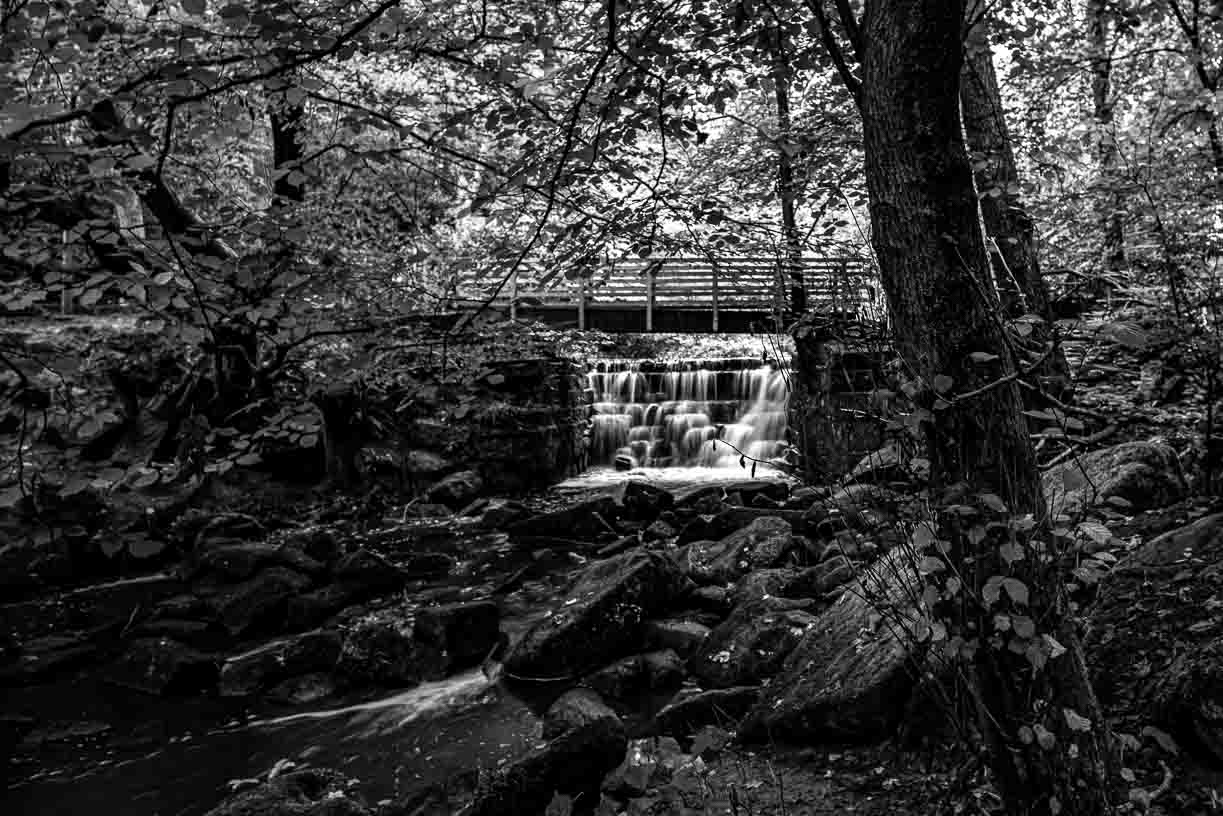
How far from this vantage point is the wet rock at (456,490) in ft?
44.5

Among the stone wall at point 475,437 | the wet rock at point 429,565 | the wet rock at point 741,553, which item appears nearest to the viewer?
the wet rock at point 741,553

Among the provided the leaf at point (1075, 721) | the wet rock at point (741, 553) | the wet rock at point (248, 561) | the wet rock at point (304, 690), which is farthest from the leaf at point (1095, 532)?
the wet rock at point (248, 561)

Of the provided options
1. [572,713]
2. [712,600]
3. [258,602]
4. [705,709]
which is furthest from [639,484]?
[705,709]

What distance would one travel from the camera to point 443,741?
5660mm

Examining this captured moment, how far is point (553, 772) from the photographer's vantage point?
4.18m

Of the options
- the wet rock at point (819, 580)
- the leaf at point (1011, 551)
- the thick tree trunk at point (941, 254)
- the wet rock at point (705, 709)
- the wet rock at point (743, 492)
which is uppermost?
the thick tree trunk at point (941, 254)

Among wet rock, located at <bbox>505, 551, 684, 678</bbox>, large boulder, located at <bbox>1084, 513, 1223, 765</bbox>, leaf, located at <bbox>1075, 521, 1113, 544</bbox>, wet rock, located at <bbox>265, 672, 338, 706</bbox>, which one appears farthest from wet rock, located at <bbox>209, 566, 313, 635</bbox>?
leaf, located at <bbox>1075, 521, 1113, 544</bbox>

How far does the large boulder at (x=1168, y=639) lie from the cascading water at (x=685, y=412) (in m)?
11.4

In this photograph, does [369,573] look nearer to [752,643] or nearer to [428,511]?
[428,511]

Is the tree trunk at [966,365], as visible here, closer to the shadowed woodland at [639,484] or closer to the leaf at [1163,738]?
the shadowed woodland at [639,484]

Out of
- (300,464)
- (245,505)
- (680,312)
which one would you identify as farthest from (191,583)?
(680,312)

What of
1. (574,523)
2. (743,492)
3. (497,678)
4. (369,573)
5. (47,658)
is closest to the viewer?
(497,678)

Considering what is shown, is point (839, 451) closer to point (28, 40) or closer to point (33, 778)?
point (28, 40)

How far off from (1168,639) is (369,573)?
24.7ft
